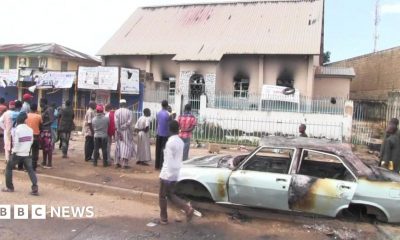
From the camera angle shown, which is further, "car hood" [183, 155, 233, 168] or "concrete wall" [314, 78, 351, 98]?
"concrete wall" [314, 78, 351, 98]

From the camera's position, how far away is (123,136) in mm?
10531

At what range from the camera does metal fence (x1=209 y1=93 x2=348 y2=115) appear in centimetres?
1761

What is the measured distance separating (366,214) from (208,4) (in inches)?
961

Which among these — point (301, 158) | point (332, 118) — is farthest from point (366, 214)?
point (332, 118)

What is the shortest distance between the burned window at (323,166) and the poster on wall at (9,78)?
71.5 ft

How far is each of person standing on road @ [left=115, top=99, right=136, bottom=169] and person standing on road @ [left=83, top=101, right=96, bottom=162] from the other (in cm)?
98

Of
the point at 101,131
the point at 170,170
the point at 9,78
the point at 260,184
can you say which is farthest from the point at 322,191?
the point at 9,78

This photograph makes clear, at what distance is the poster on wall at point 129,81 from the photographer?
A: 20766mm

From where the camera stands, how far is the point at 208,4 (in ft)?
96.2

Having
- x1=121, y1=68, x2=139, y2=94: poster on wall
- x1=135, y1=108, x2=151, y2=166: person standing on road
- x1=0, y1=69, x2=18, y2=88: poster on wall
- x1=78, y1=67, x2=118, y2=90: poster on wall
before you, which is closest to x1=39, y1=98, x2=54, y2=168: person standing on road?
x1=135, y1=108, x2=151, y2=166: person standing on road

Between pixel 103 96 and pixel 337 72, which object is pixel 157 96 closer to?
pixel 103 96

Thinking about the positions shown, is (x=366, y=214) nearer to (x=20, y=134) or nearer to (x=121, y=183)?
(x=121, y=183)

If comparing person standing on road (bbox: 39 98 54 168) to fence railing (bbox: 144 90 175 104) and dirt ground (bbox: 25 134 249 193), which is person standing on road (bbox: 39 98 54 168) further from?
fence railing (bbox: 144 90 175 104)

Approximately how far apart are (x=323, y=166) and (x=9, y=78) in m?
22.6
